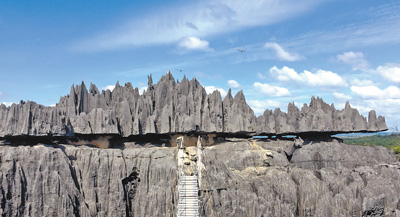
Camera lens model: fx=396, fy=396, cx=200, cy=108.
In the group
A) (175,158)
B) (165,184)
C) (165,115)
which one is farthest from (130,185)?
(165,115)

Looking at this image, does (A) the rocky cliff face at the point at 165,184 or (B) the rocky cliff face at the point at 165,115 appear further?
(B) the rocky cliff face at the point at 165,115

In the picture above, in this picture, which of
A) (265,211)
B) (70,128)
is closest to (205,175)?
(265,211)

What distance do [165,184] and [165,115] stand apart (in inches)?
297

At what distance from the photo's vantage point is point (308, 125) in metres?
42.1

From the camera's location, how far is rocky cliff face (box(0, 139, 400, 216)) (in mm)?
31078

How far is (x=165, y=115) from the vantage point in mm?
38531

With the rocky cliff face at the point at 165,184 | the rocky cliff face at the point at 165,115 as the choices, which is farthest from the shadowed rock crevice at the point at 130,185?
the rocky cliff face at the point at 165,115

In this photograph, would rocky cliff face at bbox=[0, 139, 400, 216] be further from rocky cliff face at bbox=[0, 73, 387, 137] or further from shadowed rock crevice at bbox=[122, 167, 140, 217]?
rocky cliff face at bbox=[0, 73, 387, 137]

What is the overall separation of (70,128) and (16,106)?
479 centimetres

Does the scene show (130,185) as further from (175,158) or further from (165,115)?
(165,115)

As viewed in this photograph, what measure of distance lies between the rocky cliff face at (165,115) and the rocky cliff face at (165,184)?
6.99 feet

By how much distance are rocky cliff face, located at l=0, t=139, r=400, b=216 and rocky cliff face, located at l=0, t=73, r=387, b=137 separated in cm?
213

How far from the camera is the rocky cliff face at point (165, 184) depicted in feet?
102

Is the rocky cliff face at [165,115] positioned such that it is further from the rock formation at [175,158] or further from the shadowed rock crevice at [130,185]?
the shadowed rock crevice at [130,185]
